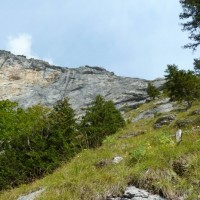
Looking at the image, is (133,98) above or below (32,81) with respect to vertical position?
below

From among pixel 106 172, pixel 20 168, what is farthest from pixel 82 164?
pixel 20 168

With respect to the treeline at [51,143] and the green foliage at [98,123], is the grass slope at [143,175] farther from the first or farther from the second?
the green foliage at [98,123]

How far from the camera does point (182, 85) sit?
114 ft

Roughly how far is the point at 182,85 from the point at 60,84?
62.9m

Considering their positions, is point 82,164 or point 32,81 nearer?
point 82,164

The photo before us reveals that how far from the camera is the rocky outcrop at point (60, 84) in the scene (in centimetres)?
8150

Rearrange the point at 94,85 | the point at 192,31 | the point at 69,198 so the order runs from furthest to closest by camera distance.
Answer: the point at 94,85 → the point at 192,31 → the point at 69,198

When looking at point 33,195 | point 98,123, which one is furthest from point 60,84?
point 33,195

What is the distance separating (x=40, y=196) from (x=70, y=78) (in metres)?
88.1

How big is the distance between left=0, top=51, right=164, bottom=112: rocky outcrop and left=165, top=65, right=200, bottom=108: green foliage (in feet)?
115

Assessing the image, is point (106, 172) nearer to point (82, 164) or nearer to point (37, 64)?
point (82, 164)

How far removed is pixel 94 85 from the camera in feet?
300

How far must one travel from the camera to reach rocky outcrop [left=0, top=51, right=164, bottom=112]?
81500 millimetres

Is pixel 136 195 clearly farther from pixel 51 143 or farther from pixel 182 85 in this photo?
pixel 182 85
